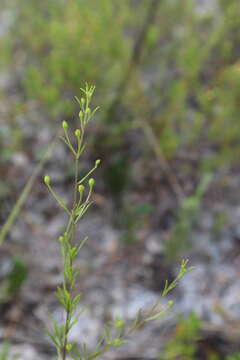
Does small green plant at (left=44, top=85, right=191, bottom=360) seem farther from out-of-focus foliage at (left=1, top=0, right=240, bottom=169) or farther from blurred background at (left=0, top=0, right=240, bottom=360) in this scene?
out-of-focus foliage at (left=1, top=0, right=240, bottom=169)

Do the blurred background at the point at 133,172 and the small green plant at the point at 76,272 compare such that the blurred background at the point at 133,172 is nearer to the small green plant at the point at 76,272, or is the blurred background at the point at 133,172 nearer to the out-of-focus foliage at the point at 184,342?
the out-of-focus foliage at the point at 184,342

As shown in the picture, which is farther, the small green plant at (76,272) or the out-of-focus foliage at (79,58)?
the out-of-focus foliage at (79,58)

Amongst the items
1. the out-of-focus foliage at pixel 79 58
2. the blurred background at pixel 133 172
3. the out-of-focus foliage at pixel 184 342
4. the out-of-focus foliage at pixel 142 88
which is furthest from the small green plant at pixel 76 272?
the out-of-focus foliage at pixel 79 58

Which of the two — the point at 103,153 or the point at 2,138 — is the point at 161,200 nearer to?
the point at 103,153

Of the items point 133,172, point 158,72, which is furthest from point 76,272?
point 158,72

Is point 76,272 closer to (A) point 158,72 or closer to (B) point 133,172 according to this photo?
(B) point 133,172

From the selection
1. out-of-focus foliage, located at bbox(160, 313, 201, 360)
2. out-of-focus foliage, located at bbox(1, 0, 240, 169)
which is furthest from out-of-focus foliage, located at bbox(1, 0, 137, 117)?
out-of-focus foliage, located at bbox(160, 313, 201, 360)

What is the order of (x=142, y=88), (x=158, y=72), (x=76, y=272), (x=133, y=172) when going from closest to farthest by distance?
(x=76, y=272) → (x=133, y=172) → (x=142, y=88) → (x=158, y=72)

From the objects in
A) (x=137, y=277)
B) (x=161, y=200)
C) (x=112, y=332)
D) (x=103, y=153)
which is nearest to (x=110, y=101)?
(x=103, y=153)
